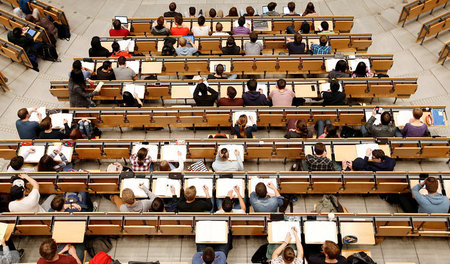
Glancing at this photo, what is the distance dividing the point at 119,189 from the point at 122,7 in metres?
Result: 8.99

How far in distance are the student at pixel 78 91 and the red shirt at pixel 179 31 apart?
3.24 m

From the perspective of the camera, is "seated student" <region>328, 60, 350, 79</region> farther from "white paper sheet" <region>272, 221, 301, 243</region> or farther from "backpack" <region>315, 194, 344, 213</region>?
"white paper sheet" <region>272, 221, 301, 243</region>

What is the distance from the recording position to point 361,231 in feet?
19.2

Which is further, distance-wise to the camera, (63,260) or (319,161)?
(319,161)

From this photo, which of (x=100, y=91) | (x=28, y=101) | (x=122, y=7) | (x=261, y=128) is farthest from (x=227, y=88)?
(x=122, y=7)

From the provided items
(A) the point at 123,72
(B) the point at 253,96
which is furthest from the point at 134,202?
(A) the point at 123,72

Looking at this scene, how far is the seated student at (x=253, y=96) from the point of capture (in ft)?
26.3

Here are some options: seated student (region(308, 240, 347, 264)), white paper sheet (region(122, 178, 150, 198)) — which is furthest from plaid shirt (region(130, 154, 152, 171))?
seated student (region(308, 240, 347, 264))

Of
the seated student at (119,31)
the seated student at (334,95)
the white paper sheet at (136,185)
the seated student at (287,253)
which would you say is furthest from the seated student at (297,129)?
the seated student at (119,31)

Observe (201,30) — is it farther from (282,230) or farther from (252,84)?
(282,230)

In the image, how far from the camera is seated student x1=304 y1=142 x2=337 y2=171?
6688 mm

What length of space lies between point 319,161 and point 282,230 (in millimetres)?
1652

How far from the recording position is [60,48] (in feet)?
37.0

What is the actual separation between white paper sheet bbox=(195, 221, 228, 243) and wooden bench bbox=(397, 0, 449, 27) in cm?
938
